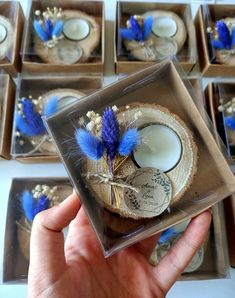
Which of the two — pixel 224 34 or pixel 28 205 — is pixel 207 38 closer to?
pixel 224 34

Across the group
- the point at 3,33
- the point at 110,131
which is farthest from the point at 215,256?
the point at 3,33

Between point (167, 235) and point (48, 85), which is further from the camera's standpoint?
point (48, 85)

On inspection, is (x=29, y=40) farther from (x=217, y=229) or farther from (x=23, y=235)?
(x=217, y=229)

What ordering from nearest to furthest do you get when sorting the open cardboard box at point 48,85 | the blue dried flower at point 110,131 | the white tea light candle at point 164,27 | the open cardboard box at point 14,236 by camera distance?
the blue dried flower at point 110,131 < the open cardboard box at point 14,236 < the open cardboard box at point 48,85 < the white tea light candle at point 164,27

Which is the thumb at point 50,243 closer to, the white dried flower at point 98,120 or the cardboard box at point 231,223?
the white dried flower at point 98,120

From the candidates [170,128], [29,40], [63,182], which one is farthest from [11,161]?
[170,128]

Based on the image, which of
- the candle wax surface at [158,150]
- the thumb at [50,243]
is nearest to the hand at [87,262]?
the thumb at [50,243]
